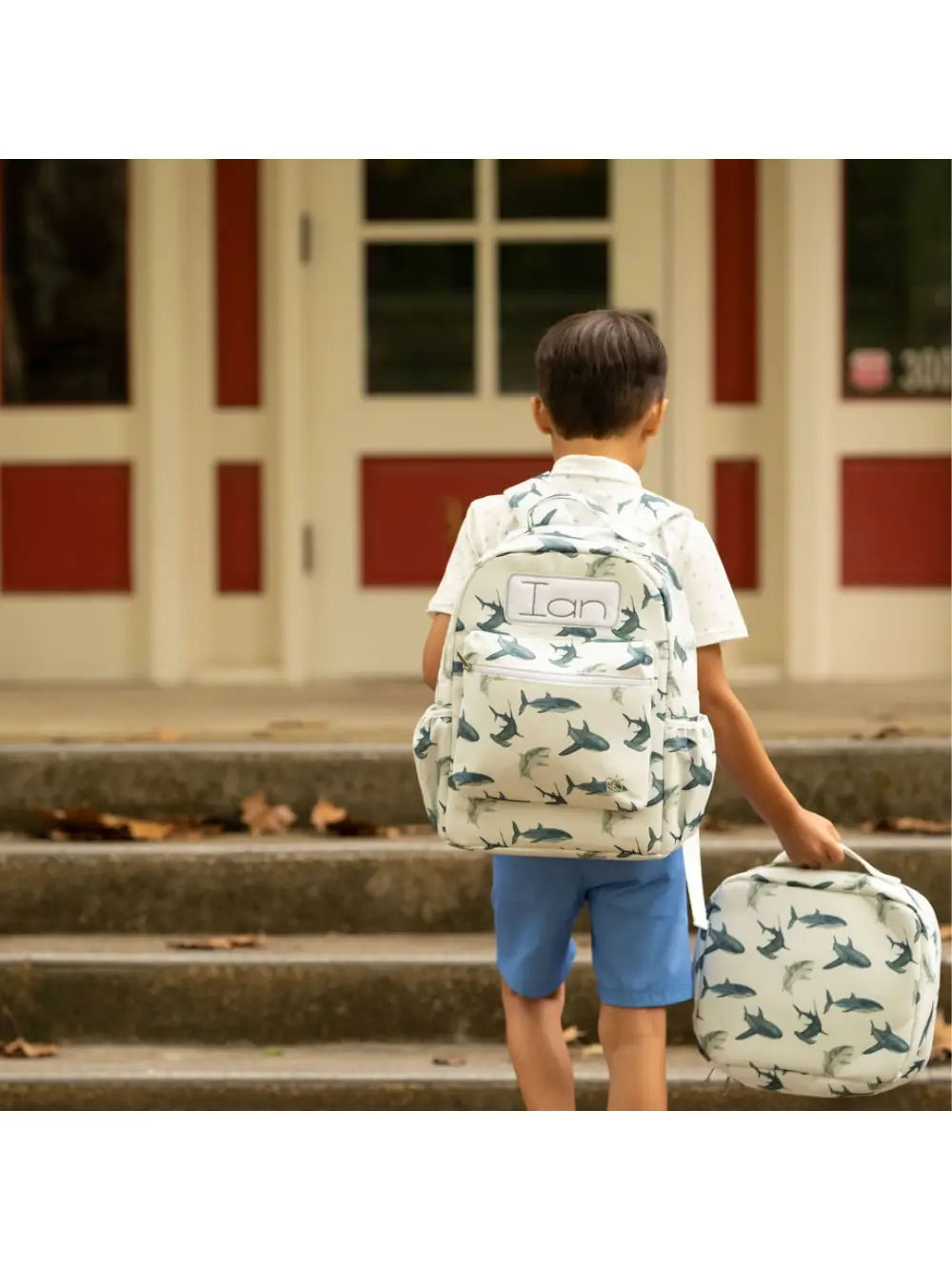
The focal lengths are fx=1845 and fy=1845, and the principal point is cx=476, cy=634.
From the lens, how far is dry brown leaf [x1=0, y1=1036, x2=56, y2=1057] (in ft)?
13.0

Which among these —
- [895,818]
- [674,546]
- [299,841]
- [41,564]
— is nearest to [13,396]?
[41,564]

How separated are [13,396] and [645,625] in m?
4.41

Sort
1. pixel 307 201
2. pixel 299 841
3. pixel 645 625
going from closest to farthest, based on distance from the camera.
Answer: pixel 645 625, pixel 299 841, pixel 307 201

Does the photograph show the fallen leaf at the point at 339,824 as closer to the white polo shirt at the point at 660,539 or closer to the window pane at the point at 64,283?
the white polo shirt at the point at 660,539

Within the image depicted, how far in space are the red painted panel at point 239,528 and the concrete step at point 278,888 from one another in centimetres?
221

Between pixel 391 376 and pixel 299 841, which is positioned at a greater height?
pixel 391 376

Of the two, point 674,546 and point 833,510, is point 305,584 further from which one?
point 674,546

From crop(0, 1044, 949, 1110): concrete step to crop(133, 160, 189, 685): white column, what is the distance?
8.69ft

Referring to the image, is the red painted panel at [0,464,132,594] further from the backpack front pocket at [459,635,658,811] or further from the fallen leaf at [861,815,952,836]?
the backpack front pocket at [459,635,658,811]

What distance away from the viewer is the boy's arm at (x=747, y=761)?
2.72 metres

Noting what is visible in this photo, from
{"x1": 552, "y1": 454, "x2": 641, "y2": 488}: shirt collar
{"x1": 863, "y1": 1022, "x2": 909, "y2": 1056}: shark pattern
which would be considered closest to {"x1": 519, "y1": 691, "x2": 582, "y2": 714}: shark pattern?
{"x1": 552, "y1": 454, "x2": 641, "y2": 488}: shirt collar

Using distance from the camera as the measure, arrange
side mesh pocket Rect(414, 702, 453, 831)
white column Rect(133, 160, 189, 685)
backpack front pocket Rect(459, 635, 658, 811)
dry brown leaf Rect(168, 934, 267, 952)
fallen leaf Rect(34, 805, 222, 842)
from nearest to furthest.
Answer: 1. backpack front pocket Rect(459, 635, 658, 811)
2. side mesh pocket Rect(414, 702, 453, 831)
3. dry brown leaf Rect(168, 934, 267, 952)
4. fallen leaf Rect(34, 805, 222, 842)
5. white column Rect(133, 160, 189, 685)

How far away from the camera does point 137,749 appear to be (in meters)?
4.66

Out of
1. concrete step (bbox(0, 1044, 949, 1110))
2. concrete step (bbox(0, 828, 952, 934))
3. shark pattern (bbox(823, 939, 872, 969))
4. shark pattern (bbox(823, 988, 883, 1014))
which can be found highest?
shark pattern (bbox(823, 939, 872, 969))
